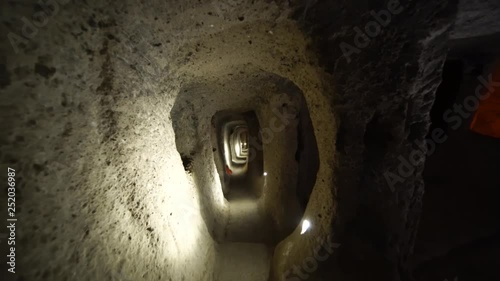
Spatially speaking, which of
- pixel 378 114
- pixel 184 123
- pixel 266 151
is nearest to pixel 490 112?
pixel 266 151

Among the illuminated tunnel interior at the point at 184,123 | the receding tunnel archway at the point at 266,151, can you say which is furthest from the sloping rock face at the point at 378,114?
the receding tunnel archway at the point at 266,151

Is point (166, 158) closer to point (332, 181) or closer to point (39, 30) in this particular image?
point (39, 30)

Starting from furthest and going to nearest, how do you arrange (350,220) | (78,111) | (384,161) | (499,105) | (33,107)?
(499,105) → (350,220) → (384,161) → (78,111) → (33,107)

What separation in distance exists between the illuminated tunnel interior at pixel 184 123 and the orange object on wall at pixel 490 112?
2.78 m

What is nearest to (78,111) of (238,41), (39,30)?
(39,30)

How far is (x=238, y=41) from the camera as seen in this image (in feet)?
6.47

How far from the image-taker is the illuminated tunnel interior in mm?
887

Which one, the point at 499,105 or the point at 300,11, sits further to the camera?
the point at 499,105

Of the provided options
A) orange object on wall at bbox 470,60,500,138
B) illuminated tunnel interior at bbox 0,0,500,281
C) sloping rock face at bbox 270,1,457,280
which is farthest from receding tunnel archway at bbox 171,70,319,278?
orange object on wall at bbox 470,60,500,138

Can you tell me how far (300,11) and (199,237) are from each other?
9.47ft

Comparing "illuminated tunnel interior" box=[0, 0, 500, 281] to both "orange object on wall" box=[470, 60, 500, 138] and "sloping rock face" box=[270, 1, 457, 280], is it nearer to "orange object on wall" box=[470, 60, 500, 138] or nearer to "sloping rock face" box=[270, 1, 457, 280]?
"sloping rock face" box=[270, 1, 457, 280]

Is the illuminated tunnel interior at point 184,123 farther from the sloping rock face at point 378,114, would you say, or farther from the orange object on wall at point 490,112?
the orange object on wall at point 490,112

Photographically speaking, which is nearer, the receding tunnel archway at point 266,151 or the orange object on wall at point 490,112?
the receding tunnel archway at point 266,151

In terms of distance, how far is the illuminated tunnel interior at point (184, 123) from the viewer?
887 mm
